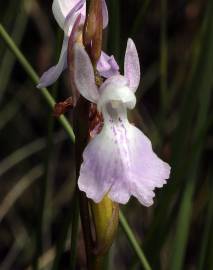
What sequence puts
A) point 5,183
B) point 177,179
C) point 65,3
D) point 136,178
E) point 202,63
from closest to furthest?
point 136,178, point 65,3, point 177,179, point 202,63, point 5,183

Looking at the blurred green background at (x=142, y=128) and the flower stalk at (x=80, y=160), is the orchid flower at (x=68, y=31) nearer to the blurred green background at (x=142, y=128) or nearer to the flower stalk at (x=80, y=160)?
the flower stalk at (x=80, y=160)

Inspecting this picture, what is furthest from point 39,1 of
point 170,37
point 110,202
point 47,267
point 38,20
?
point 110,202

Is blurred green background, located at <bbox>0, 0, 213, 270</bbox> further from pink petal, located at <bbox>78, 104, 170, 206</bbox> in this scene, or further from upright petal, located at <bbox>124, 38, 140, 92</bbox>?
pink petal, located at <bbox>78, 104, 170, 206</bbox>

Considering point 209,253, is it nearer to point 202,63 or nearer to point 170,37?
point 202,63

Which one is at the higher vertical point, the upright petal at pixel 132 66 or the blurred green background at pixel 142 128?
the upright petal at pixel 132 66

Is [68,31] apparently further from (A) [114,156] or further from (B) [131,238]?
(B) [131,238]

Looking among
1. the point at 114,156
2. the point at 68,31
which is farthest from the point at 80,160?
the point at 68,31

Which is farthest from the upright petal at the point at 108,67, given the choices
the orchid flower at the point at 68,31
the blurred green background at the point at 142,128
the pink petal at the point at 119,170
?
the blurred green background at the point at 142,128
